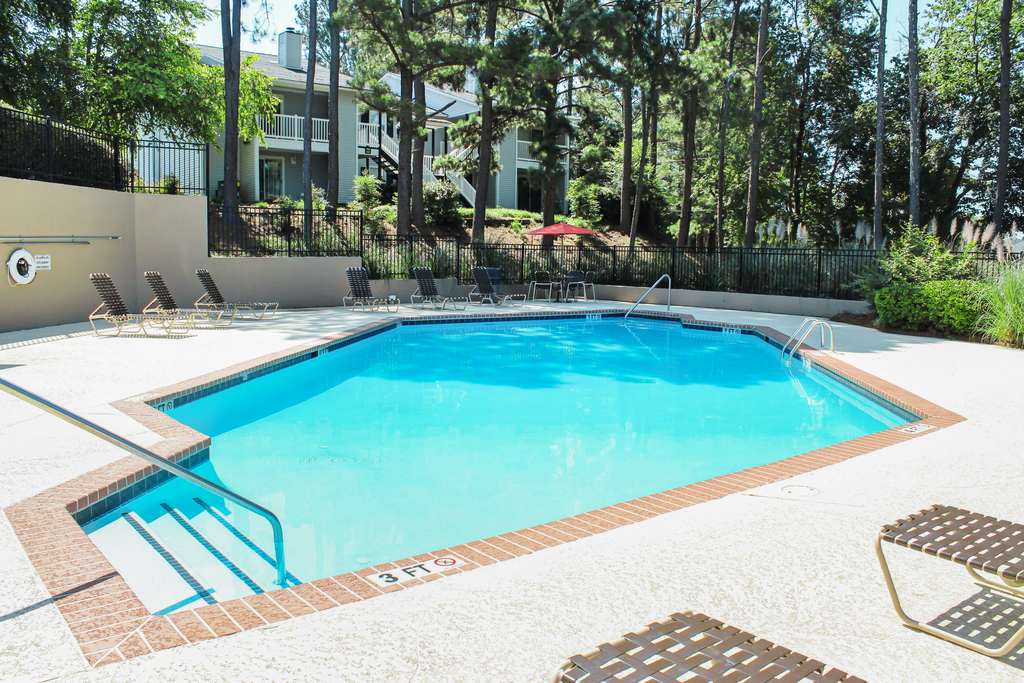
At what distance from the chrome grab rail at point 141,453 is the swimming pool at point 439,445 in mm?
268

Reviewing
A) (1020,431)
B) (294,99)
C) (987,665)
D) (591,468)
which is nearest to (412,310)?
(591,468)

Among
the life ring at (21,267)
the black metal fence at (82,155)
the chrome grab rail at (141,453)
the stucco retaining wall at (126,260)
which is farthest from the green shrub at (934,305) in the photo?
the life ring at (21,267)

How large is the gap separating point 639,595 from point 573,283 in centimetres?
1723

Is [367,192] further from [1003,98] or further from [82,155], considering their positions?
[1003,98]

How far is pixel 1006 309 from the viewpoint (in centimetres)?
1131

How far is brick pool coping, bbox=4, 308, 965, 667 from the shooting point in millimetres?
2697

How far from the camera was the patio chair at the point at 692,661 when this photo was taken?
1778 mm

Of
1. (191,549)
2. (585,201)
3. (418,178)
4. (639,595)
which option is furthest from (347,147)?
(639,595)

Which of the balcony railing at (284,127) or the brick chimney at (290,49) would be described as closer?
the balcony railing at (284,127)

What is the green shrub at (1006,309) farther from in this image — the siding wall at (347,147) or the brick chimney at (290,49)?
the brick chimney at (290,49)

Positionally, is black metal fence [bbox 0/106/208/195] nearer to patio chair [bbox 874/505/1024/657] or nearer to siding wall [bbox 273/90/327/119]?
patio chair [bbox 874/505/1024/657]

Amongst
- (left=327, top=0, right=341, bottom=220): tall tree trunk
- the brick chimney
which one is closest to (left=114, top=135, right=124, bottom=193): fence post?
(left=327, top=0, right=341, bottom=220): tall tree trunk

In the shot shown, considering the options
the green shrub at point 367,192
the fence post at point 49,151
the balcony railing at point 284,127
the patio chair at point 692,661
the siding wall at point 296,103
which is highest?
the siding wall at point 296,103

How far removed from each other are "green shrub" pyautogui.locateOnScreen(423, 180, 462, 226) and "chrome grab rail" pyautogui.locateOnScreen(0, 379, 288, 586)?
2254 centimetres
